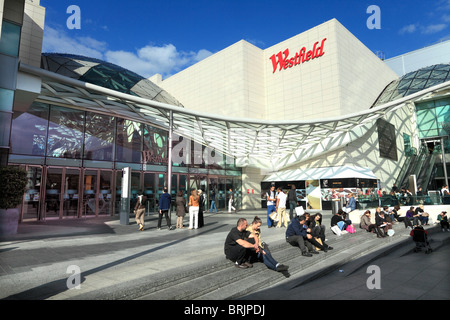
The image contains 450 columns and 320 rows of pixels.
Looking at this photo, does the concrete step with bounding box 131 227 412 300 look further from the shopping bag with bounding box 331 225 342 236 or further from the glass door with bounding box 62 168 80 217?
the glass door with bounding box 62 168 80 217

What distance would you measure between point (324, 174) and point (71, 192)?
18.0 m

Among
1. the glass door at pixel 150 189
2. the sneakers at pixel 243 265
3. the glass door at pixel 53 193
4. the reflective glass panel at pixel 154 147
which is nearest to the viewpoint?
the sneakers at pixel 243 265

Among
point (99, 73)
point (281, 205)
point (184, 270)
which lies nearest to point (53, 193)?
point (99, 73)

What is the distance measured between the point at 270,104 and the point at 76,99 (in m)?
19.4

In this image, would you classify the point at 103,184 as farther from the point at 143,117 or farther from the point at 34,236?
the point at 34,236

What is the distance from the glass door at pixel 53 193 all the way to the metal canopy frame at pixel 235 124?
4324mm

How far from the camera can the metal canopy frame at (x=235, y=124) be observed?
36.5 feet

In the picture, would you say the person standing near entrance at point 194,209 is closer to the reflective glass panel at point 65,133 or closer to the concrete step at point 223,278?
the concrete step at point 223,278

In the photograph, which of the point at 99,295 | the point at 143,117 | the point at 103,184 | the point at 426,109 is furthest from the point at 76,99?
the point at 426,109

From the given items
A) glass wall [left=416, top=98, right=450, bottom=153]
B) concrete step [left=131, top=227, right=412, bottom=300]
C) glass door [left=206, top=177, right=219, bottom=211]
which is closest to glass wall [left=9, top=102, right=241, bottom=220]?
glass door [left=206, top=177, right=219, bottom=211]

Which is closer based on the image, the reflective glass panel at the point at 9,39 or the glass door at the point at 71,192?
the reflective glass panel at the point at 9,39

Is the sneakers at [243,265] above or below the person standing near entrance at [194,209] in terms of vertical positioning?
below

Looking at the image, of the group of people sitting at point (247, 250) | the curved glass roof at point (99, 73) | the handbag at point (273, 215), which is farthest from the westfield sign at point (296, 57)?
the group of people sitting at point (247, 250)

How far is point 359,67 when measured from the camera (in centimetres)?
2681
